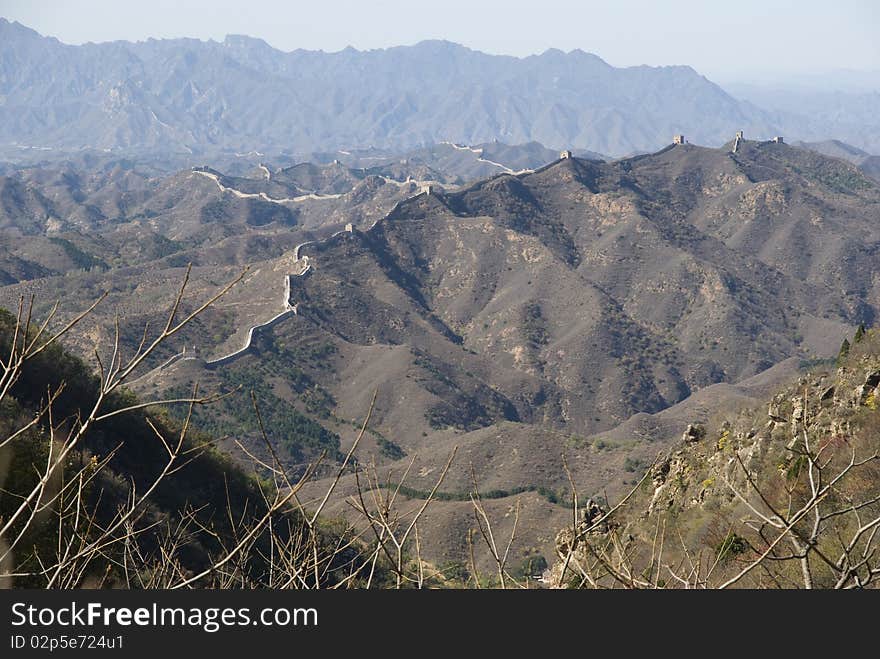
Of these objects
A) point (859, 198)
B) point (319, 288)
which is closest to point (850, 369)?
point (319, 288)

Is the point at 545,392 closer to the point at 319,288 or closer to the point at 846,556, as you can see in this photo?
the point at 319,288

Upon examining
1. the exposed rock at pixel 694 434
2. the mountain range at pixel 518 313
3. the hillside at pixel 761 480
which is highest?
the hillside at pixel 761 480

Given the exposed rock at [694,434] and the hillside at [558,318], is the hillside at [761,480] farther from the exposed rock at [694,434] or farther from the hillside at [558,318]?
the hillside at [558,318]

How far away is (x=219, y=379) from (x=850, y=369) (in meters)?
67.6

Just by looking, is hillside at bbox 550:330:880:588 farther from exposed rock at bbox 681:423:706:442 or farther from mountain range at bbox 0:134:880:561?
mountain range at bbox 0:134:880:561

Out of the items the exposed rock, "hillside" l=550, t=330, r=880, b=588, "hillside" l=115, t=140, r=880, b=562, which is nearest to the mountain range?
"hillside" l=115, t=140, r=880, b=562

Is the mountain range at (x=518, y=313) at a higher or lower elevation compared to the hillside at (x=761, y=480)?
lower

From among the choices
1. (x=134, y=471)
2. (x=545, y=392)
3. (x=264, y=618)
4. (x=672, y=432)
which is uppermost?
(x=264, y=618)

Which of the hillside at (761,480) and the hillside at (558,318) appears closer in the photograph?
the hillside at (761,480)

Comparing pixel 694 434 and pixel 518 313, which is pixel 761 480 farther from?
pixel 518 313

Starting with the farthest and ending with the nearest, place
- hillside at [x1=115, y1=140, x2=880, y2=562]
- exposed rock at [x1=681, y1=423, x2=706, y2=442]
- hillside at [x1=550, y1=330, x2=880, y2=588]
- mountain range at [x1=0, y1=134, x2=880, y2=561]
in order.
→ mountain range at [x1=0, y1=134, x2=880, y2=561], hillside at [x1=115, y1=140, x2=880, y2=562], exposed rock at [x1=681, y1=423, x2=706, y2=442], hillside at [x1=550, y1=330, x2=880, y2=588]

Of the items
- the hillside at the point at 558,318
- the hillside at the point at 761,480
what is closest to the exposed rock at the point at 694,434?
the hillside at the point at 761,480

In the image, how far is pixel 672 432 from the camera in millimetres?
85438

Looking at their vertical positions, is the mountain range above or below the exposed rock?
below
